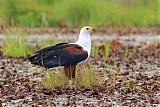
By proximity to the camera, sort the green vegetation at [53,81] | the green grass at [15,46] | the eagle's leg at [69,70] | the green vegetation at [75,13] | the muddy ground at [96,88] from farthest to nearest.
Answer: the green vegetation at [75,13], the green grass at [15,46], the eagle's leg at [69,70], the green vegetation at [53,81], the muddy ground at [96,88]

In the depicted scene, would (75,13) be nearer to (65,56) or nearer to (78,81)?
(65,56)

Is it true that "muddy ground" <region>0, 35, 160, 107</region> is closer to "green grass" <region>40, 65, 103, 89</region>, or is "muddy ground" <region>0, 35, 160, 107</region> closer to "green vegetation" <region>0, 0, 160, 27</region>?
"green grass" <region>40, 65, 103, 89</region>

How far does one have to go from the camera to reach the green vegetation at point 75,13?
24812mm

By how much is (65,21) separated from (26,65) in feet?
37.1

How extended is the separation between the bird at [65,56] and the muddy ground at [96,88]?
0.46 m

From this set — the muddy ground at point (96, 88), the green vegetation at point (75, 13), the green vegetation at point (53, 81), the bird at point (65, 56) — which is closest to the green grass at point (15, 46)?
the muddy ground at point (96, 88)

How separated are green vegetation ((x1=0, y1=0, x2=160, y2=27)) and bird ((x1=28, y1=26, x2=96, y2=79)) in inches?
507

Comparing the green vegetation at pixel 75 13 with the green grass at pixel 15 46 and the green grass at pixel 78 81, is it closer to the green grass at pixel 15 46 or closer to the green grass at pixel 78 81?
the green grass at pixel 15 46

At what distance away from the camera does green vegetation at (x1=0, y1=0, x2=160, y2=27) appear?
24.8 meters

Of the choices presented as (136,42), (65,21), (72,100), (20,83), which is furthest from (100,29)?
(72,100)

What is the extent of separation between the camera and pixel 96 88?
1093 cm

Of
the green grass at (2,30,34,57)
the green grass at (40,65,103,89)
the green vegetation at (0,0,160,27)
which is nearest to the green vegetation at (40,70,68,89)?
the green grass at (40,65,103,89)

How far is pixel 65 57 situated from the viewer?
11164 mm

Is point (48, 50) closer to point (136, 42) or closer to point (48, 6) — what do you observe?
point (136, 42)
